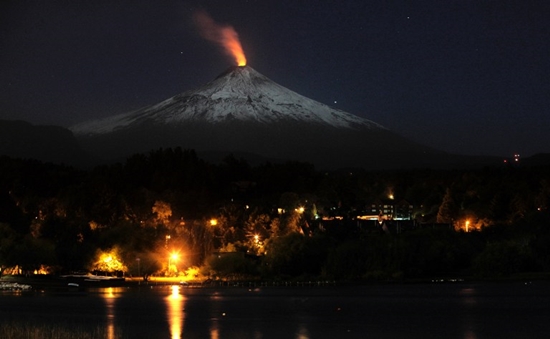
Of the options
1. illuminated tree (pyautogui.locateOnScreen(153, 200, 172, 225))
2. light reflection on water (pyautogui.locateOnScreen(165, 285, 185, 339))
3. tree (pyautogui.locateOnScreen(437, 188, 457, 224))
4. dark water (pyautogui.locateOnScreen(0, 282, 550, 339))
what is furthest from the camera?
tree (pyautogui.locateOnScreen(437, 188, 457, 224))

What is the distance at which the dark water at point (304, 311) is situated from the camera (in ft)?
148

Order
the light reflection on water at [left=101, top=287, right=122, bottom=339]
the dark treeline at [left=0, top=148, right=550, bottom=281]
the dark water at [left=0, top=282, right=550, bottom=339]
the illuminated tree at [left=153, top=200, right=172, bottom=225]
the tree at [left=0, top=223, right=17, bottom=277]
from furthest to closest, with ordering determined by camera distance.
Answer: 1. the illuminated tree at [left=153, top=200, right=172, bottom=225]
2. the tree at [left=0, top=223, right=17, bottom=277]
3. the dark treeline at [left=0, top=148, right=550, bottom=281]
4. the dark water at [left=0, top=282, right=550, bottom=339]
5. the light reflection on water at [left=101, top=287, right=122, bottom=339]

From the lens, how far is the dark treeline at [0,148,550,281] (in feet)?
262

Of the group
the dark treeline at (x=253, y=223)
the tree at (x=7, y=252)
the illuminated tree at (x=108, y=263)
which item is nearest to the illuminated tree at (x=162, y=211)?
the dark treeline at (x=253, y=223)

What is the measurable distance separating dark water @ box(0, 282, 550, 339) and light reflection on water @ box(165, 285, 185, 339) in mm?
49

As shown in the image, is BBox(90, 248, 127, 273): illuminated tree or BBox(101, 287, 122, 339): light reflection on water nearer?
BBox(101, 287, 122, 339): light reflection on water

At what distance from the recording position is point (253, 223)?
304ft

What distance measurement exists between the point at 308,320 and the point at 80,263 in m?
39.3

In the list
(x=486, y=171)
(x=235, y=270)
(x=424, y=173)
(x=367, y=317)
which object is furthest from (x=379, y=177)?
(x=367, y=317)

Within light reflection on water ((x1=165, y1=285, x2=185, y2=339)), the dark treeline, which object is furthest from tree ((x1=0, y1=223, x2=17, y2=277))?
light reflection on water ((x1=165, y1=285, x2=185, y2=339))

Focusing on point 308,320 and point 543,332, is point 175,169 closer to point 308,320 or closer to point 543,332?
point 308,320

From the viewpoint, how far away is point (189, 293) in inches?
2714

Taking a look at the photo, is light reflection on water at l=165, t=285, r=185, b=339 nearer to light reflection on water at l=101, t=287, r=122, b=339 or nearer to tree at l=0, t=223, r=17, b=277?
light reflection on water at l=101, t=287, r=122, b=339

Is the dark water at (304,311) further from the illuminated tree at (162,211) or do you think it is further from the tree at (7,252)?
the illuminated tree at (162,211)
